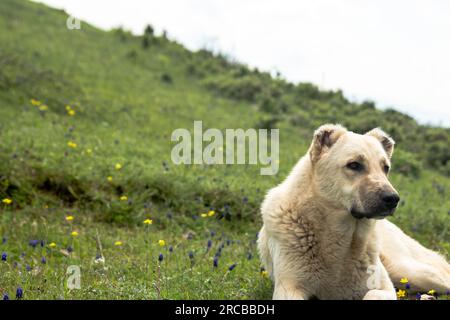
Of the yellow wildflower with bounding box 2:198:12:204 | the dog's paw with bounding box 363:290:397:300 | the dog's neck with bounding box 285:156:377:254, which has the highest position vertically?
the dog's neck with bounding box 285:156:377:254

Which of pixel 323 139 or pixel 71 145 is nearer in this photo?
pixel 323 139

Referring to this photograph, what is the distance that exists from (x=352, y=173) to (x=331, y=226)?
507 millimetres

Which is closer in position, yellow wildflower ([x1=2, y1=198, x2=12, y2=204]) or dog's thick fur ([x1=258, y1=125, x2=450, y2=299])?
dog's thick fur ([x1=258, y1=125, x2=450, y2=299])

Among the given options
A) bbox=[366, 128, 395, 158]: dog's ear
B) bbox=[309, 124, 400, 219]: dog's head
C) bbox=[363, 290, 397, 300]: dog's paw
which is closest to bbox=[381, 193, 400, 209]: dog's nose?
bbox=[309, 124, 400, 219]: dog's head

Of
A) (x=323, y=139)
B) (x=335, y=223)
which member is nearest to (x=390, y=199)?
(x=335, y=223)

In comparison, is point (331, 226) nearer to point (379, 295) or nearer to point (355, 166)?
point (355, 166)

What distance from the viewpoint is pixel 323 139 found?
4.97 m

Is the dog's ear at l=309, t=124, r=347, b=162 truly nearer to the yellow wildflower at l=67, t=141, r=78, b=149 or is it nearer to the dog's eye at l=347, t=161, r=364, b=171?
the dog's eye at l=347, t=161, r=364, b=171

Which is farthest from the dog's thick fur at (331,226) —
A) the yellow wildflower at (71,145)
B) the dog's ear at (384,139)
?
the yellow wildflower at (71,145)

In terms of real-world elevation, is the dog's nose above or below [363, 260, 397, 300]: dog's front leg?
above

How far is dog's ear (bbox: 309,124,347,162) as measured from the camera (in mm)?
4938

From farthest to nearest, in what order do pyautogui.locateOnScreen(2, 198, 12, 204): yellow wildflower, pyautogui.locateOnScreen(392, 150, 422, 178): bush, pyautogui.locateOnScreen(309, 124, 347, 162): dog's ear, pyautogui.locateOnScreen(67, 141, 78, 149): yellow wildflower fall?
pyautogui.locateOnScreen(392, 150, 422, 178): bush → pyautogui.locateOnScreen(67, 141, 78, 149): yellow wildflower → pyautogui.locateOnScreen(2, 198, 12, 204): yellow wildflower → pyautogui.locateOnScreen(309, 124, 347, 162): dog's ear

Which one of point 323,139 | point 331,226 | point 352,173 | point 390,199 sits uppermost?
point 323,139

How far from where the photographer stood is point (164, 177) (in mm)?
8914
